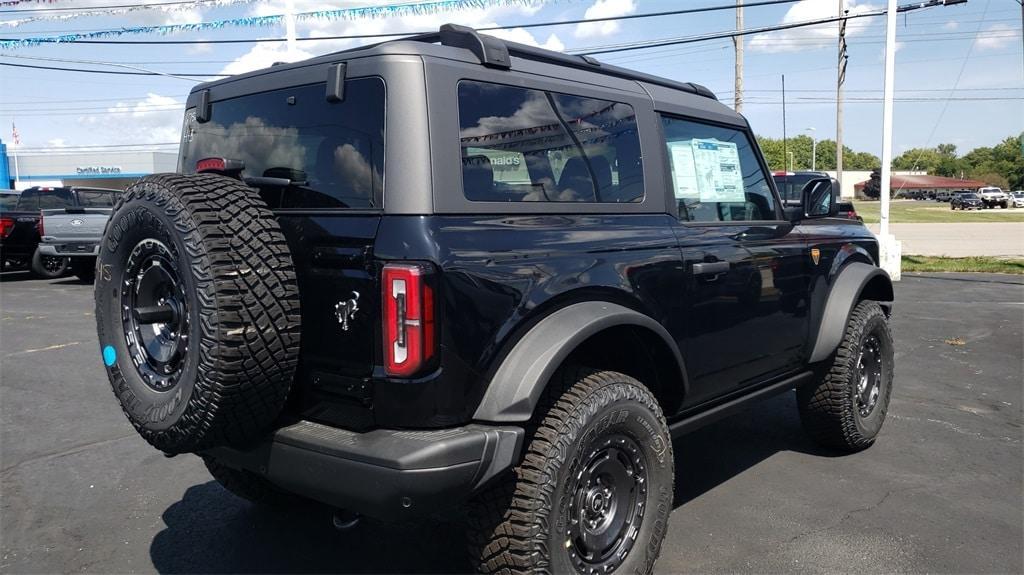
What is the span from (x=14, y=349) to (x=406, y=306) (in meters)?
7.45

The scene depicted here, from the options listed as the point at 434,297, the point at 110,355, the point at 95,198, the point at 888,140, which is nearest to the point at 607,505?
the point at 434,297

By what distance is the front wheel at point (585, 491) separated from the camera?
8.57 feet

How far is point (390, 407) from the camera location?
2.50 meters

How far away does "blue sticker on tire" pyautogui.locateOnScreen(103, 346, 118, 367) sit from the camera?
2.91 metres

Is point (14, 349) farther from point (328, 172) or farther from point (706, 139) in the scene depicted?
point (706, 139)

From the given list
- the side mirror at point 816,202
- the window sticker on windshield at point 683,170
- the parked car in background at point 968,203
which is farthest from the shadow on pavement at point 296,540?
the parked car in background at point 968,203

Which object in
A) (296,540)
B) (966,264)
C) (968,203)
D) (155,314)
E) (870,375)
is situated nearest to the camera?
(155,314)

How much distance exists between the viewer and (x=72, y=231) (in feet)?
45.2

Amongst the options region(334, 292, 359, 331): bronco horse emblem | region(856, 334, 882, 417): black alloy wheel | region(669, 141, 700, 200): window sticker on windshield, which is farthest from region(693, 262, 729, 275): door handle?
region(856, 334, 882, 417): black alloy wheel

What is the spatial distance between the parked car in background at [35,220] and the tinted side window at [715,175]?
13.9m

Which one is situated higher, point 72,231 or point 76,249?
point 72,231

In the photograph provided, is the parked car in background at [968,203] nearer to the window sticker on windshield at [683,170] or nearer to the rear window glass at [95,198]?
the rear window glass at [95,198]

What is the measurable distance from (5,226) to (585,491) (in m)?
15.6

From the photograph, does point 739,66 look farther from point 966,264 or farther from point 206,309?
point 206,309
